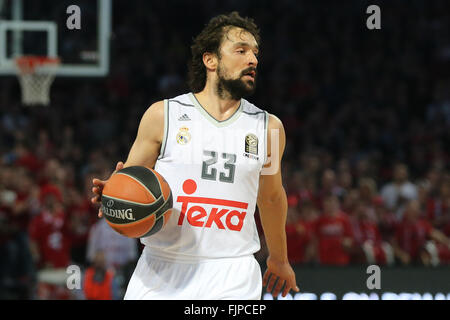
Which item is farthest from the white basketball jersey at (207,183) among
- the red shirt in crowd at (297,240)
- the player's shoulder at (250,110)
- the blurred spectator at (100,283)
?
the red shirt in crowd at (297,240)

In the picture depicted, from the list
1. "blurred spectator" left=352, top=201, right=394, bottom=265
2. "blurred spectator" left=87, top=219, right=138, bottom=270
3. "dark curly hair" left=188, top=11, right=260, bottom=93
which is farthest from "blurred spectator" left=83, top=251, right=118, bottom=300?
"dark curly hair" left=188, top=11, right=260, bottom=93

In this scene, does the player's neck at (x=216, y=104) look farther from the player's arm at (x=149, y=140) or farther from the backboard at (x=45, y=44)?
the backboard at (x=45, y=44)

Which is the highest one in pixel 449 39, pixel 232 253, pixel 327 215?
pixel 449 39

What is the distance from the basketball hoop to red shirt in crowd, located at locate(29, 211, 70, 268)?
1.53 m

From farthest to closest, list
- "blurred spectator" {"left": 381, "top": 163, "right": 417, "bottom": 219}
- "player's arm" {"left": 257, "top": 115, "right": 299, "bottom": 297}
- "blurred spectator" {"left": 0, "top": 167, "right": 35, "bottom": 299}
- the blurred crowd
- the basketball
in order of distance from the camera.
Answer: "blurred spectator" {"left": 381, "top": 163, "right": 417, "bottom": 219} → the blurred crowd → "blurred spectator" {"left": 0, "top": 167, "right": 35, "bottom": 299} → "player's arm" {"left": 257, "top": 115, "right": 299, "bottom": 297} → the basketball

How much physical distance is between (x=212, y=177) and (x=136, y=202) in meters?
0.44

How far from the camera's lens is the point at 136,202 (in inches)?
144

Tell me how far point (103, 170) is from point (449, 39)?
8.36 meters

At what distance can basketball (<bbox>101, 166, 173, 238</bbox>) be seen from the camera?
3.66 metres

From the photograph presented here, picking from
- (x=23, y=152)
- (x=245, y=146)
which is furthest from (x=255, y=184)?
(x=23, y=152)

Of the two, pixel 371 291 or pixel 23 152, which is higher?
pixel 23 152

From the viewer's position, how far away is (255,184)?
402 centimetres

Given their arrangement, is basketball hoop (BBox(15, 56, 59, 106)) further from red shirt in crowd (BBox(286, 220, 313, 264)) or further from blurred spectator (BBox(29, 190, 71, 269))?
red shirt in crowd (BBox(286, 220, 313, 264))
